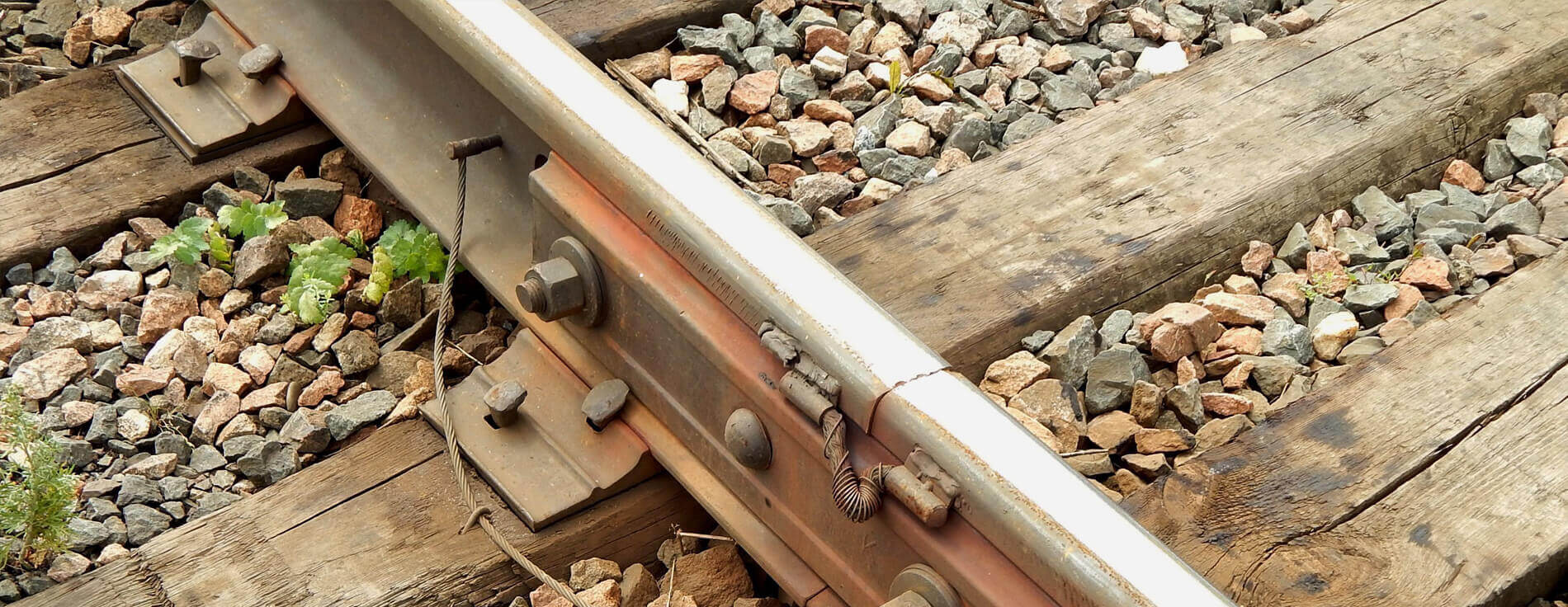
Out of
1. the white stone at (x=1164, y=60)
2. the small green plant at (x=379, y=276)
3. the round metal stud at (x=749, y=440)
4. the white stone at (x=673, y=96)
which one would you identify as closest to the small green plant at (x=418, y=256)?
the small green plant at (x=379, y=276)

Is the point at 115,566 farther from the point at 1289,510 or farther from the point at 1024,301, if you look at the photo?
the point at 1289,510

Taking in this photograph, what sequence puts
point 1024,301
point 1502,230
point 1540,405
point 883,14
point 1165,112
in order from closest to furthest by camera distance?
point 1540,405 → point 1024,301 → point 1502,230 → point 1165,112 → point 883,14

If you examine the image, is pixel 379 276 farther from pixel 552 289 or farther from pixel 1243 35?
pixel 1243 35

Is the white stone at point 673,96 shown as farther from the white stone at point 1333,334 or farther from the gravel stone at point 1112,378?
the white stone at point 1333,334

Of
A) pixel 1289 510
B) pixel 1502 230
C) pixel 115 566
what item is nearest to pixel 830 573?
pixel 1289 510

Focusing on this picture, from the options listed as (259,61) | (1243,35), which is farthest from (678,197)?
(1243,35)

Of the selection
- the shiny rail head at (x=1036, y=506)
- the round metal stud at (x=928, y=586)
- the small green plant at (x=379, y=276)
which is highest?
→ the shiny rail head at (x=1036, y=506)
